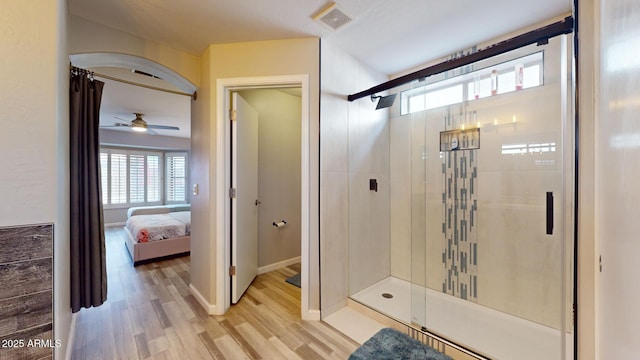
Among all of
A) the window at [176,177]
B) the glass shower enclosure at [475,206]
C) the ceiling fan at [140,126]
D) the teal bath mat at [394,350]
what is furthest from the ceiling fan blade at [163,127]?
the teal bath mat at [394,350]

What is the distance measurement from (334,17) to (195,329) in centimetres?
275

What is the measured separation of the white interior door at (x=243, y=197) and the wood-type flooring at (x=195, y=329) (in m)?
0.25

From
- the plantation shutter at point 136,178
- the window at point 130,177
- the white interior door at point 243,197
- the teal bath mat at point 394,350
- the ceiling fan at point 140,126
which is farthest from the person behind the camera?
the plantation shutter at point 136,178

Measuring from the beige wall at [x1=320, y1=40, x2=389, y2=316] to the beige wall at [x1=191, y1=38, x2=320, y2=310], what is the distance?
0.08 meters

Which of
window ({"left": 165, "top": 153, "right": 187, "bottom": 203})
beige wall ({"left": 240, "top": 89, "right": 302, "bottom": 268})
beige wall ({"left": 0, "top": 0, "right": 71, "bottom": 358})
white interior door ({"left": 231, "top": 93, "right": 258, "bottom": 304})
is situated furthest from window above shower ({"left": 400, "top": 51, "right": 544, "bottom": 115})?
window ({"left": 165, "top": 153, "right": 187, "bottom": 203})

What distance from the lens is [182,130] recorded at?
596 centimetres

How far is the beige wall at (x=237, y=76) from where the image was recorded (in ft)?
6.87

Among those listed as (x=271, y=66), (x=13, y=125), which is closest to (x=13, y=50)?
(x=13, y=125)

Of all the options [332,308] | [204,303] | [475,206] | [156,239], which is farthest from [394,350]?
[156,239]

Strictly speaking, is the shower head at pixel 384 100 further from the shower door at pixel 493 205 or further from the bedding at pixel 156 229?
the bedding at pixel 156 229

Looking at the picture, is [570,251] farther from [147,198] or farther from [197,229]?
[147,198]

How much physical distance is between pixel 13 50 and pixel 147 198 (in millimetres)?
6891

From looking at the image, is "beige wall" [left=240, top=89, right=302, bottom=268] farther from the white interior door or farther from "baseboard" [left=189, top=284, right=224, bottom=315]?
"baseboard" [left=189, top=284, right=224, bottom=315]

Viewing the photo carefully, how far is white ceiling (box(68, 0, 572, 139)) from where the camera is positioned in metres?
1.68
